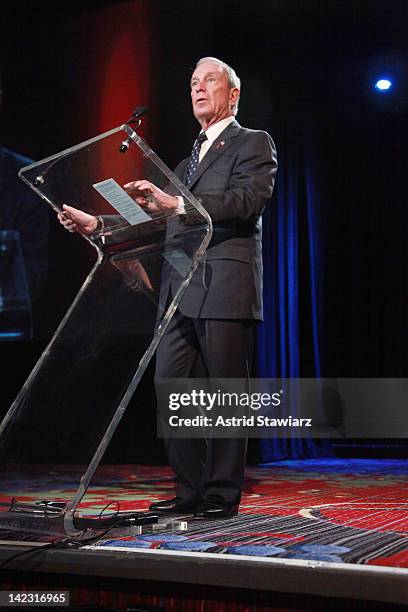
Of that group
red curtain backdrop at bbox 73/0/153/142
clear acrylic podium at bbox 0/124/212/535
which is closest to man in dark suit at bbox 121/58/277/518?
clear acrylic podium at bbox 0/124/212/535

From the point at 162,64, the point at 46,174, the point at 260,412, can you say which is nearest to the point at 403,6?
the point at 162,64

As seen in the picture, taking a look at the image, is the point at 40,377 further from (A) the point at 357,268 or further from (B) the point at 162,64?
(A) the point at 357,268

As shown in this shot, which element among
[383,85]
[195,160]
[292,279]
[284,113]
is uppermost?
[383,85]

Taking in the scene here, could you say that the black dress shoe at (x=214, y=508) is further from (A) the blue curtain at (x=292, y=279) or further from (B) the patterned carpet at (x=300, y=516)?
(A) the blue curtain at (x=292, y=279)

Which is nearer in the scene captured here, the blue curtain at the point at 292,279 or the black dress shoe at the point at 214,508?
the black dress shoe at the point at 214,508

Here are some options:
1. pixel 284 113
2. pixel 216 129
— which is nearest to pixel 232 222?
pixel 216 129

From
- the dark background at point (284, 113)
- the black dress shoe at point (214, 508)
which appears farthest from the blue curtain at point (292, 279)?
the black dress shoe at point (214, 508)

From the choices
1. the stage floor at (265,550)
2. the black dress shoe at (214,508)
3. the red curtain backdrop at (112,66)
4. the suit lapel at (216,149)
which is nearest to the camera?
the stage floor at (265,550)

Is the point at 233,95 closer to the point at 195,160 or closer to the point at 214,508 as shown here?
the point at 195,160

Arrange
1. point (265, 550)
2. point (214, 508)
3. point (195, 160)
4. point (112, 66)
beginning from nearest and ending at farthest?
point (265, 550) → point (214, 508) → point (195, 160) → point (112, 66)

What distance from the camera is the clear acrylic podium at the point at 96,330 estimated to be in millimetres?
1539

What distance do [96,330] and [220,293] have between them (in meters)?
0.48

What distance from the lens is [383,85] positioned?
15.8 ft

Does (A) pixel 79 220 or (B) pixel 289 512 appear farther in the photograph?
(B) pixel 289 512
